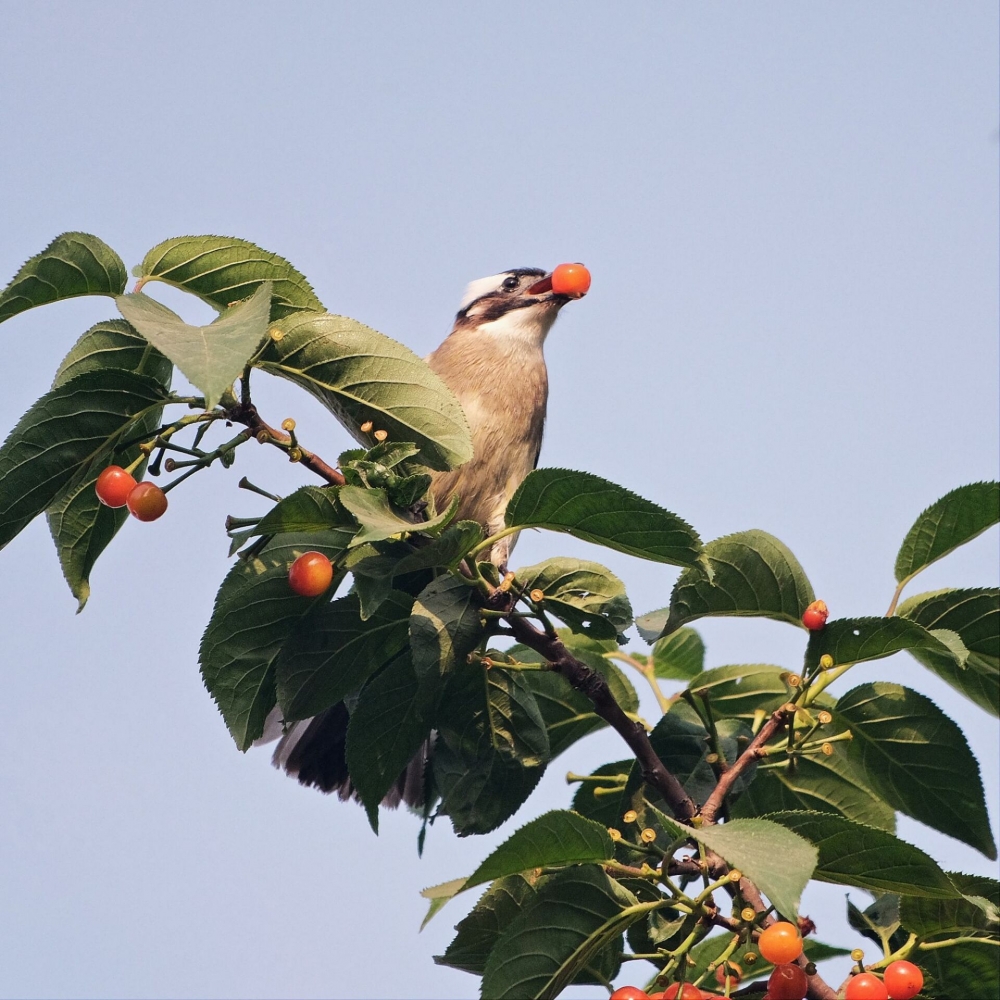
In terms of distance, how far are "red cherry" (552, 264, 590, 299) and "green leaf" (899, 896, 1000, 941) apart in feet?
6.64

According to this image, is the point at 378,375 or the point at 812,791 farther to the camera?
the point at 812,791

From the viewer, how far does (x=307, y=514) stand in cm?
218

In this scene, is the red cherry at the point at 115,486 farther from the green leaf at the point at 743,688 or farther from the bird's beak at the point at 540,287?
the bird's beak at the point at 540,287

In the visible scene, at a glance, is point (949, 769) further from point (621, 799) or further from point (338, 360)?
point (338, 360)

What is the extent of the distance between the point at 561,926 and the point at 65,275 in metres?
1.40

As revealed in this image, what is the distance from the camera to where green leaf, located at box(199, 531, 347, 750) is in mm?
2342

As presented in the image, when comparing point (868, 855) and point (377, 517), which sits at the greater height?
point (377, 517)

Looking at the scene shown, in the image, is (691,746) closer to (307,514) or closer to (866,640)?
(866,640)

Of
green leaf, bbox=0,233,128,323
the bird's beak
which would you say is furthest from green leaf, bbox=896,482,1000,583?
the bird's beak

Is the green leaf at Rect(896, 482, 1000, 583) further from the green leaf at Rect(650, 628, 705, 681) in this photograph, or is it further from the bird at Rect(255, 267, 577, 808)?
the bird at Rect(255, 267, 577, 808)

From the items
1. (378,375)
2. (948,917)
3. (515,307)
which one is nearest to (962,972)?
(948,917)

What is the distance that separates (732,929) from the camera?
212cm

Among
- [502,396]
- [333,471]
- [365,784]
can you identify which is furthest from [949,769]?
[502,396]

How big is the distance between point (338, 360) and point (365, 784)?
0.87m
